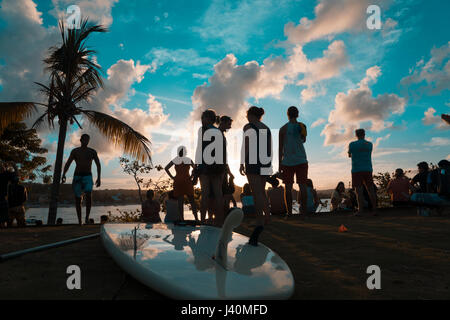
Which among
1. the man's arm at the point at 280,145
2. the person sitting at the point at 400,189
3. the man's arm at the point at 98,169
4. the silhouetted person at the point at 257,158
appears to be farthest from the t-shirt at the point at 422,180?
the man's arm at the point at 98,169

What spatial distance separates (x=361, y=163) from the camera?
17.7ft

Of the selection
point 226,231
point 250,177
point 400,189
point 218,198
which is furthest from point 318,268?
point 400,189

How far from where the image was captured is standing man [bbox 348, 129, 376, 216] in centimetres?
537

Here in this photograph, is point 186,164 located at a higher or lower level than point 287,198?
higher

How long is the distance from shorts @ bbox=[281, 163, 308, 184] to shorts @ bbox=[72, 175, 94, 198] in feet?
11.9

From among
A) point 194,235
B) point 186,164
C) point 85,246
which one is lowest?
point 85,246

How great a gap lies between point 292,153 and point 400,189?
3916 mm

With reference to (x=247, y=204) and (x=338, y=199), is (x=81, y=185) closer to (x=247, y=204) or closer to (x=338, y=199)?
(x=247, y=204)

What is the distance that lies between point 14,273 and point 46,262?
0.96ft

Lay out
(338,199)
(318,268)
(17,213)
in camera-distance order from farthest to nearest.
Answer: (338,199) < (17,213) < (318,268)

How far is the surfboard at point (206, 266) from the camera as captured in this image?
4.05 ft
